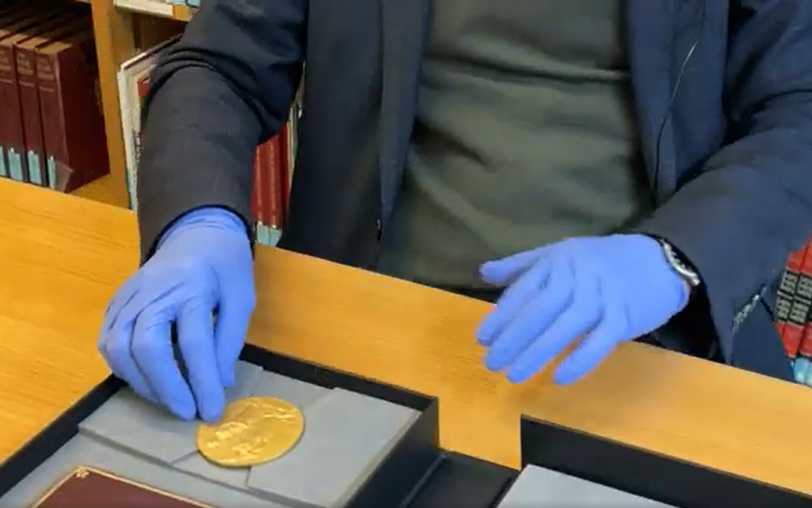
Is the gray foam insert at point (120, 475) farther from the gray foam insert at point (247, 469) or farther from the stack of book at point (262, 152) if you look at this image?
the stack of book at point (262, 152)

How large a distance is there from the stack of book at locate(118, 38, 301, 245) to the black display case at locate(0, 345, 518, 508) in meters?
1.14

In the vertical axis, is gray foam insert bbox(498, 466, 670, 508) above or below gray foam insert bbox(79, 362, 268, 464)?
above

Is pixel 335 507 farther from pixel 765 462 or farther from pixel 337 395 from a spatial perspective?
pixel 765 462

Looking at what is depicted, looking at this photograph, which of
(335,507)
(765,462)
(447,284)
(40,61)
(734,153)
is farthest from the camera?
(40,61)

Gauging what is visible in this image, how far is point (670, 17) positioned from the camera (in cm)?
98

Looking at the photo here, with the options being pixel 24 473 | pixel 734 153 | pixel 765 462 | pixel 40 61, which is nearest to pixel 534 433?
pixel 765 462

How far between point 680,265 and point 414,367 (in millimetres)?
199

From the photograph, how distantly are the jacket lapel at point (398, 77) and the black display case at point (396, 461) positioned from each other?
326 millimetres

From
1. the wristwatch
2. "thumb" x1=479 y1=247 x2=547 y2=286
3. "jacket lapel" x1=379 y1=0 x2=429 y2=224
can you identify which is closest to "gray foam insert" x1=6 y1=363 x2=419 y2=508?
"thumb" x1=479 y1=247 x2=547 y2=286

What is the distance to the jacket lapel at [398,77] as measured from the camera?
102 cm

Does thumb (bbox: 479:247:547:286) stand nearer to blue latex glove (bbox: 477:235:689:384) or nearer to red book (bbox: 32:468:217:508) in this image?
blue latex glove (bbox: 477:235:689:384)

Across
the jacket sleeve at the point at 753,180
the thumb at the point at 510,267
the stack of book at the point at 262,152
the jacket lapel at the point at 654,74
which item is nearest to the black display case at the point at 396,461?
the thumb at the point at 510,267

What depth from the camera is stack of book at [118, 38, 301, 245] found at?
6.15 feet

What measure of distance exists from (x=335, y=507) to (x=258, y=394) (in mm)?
136
